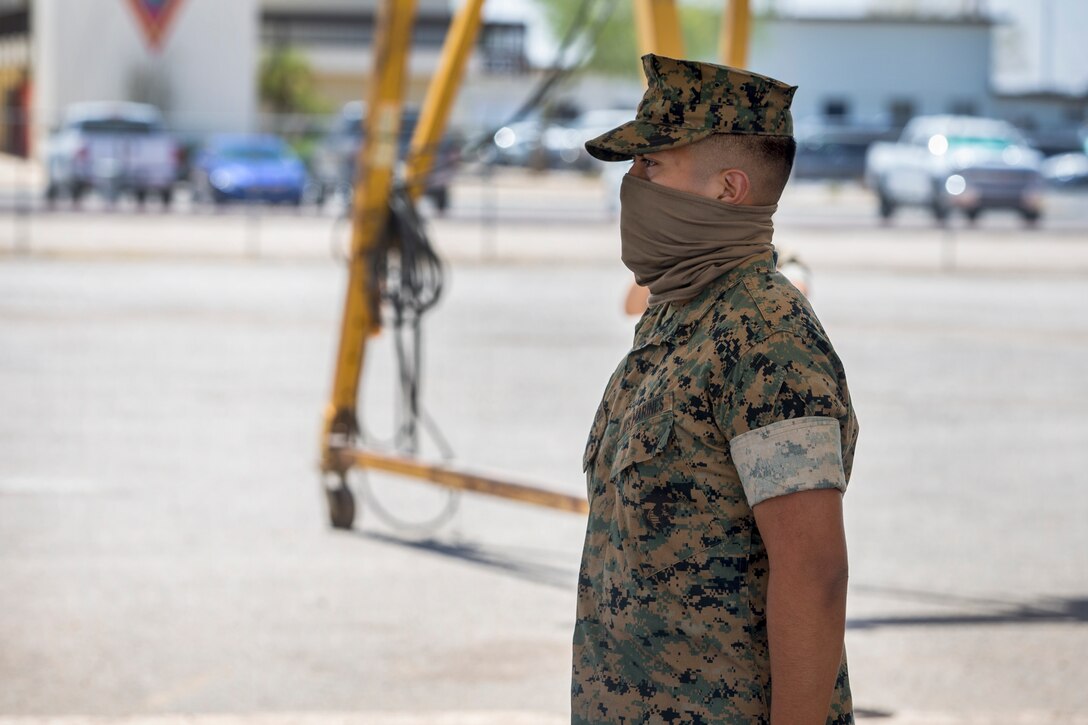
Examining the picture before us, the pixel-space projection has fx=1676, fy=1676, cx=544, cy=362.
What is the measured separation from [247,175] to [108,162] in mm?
2858

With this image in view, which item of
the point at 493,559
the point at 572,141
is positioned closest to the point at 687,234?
the point at 493,559

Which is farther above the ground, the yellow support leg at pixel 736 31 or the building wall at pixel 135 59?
the building wall at pixel 135 59

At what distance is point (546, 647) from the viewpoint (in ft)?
19.3

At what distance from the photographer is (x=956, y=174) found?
108ft

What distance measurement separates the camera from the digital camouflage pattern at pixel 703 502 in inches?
91.8

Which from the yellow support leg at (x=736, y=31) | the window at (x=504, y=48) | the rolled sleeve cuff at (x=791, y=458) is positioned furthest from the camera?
the window at (x=504, y=48)

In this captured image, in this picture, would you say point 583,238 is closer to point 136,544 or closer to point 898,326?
point 898,326

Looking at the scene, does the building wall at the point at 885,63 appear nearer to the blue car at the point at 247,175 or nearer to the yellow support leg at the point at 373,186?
the blue car at the point at 247,175

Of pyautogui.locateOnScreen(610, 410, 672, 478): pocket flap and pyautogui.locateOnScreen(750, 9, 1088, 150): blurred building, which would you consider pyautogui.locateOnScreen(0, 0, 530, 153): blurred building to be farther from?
pyautogui.locateOnScreen(610, 410, 672, 478): pocket flap

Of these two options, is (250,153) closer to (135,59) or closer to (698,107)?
(135,59)

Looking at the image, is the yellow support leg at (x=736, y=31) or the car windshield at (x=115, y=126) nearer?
the yellow support leg at (x=736, y=31)

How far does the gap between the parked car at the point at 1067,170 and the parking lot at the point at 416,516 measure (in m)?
28.9

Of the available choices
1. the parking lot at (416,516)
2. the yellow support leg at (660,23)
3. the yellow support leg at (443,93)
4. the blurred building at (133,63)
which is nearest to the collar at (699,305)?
the parking lot at (416,516)

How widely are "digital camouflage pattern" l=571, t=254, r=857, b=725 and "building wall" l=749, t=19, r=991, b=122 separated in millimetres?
71882
